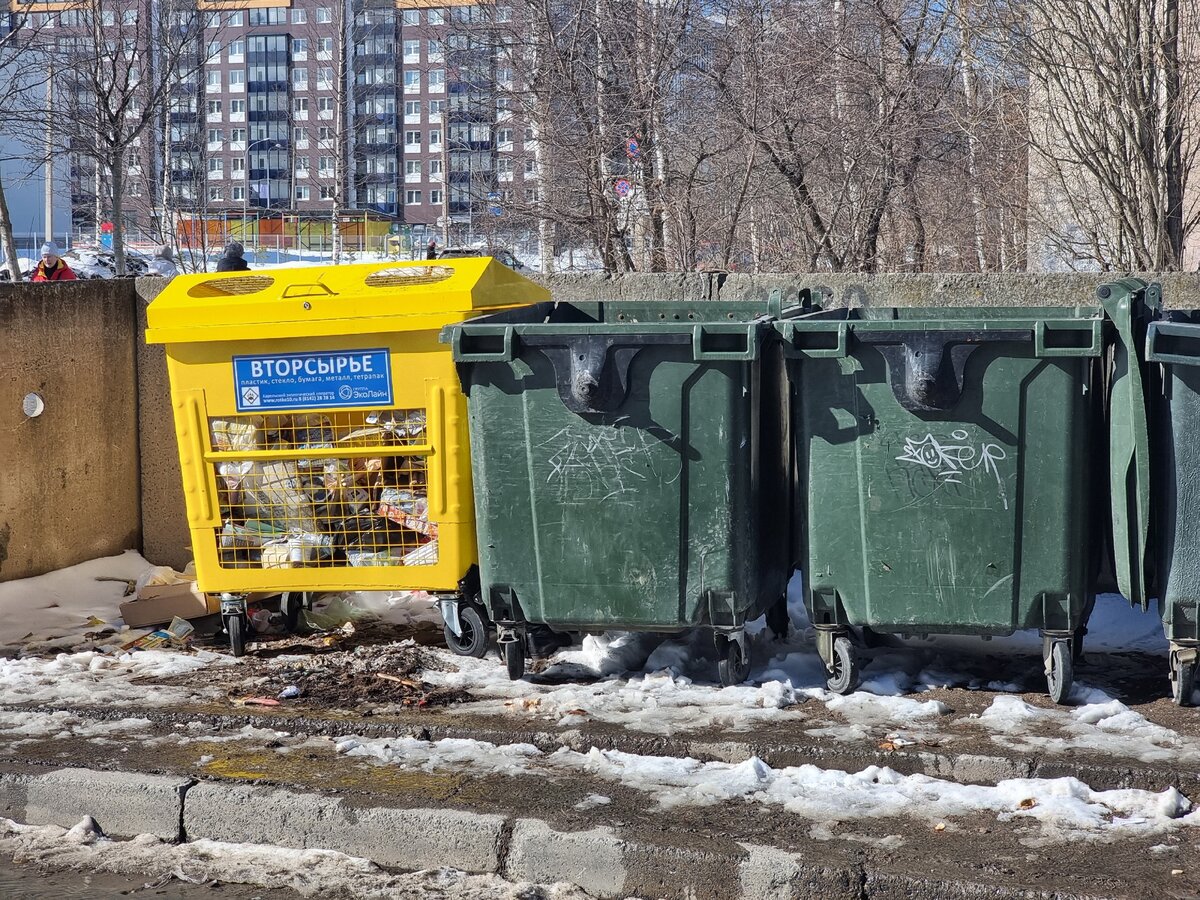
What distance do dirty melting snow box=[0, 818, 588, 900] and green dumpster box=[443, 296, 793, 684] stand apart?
4.90ft

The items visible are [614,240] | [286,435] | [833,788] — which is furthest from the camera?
[614,240]

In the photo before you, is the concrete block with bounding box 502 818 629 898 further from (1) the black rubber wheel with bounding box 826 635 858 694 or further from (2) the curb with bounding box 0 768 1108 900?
(1) the black rubber wheel with bounding box 826 635 858 694

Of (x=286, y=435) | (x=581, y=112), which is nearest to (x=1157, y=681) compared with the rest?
(x=286, y=435)

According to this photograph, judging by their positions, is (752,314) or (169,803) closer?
(169,803)

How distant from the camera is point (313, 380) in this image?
543 cm

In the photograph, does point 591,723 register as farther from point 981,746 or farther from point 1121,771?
point 1121,771

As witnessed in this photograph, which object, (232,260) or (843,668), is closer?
(843,668)

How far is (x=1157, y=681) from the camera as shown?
5152 millimetres

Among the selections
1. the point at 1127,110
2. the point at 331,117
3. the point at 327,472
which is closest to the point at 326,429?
the point at 327,472

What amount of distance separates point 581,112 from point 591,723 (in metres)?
8.82

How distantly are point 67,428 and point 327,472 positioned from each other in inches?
83.3

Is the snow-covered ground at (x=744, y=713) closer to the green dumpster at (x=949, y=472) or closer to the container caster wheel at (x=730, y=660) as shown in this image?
the container caster wheel at (x=730, y=660)

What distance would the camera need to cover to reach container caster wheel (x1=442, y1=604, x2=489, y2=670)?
554 cm

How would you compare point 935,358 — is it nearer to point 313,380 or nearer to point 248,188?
point 313,380
